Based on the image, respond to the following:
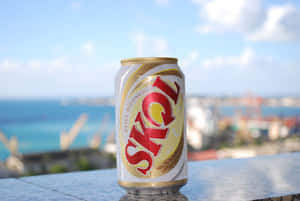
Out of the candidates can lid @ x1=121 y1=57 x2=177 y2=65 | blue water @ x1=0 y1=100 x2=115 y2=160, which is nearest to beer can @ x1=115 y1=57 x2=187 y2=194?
can lid @ x1=121 y1=57 x2=177 y2=65

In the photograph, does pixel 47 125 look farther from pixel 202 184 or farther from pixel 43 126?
pixel 202 184

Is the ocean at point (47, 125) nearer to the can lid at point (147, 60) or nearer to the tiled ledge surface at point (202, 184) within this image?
the tiled ledge surface at point (202, 184)

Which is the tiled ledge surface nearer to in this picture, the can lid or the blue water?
the can lid

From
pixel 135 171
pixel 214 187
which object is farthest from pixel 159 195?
pixel 214 187

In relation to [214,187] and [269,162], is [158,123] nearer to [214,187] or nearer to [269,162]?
[214,187]

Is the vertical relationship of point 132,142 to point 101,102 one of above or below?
above

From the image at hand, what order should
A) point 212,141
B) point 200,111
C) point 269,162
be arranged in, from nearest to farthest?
point 269,162 < point 212,141 < point 200,111
